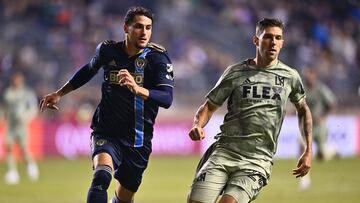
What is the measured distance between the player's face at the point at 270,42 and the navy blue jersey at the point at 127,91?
1157 millimetres

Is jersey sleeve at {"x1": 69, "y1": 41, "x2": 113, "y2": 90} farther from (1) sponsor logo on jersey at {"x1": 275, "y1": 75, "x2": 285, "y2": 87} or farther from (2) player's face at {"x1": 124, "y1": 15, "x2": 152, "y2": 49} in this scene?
(1) sponsor logo on jersey at {"x1": 275, "y1": 75, "x2": 285, "y2": 87}

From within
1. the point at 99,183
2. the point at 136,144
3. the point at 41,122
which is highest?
the point at 41,122

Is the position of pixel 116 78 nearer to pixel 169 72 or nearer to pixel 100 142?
pixel 169 72

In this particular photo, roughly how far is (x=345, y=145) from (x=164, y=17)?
6700 mm

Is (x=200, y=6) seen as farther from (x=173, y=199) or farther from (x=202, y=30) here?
(x=173, y=199)

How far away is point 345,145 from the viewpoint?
82.0ft

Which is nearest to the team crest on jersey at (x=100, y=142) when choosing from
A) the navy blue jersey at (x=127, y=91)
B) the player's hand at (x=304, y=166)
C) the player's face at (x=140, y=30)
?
the navy blue jersey at (x=127, y=91)

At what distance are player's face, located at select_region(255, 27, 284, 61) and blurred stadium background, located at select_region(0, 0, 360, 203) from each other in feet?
39.2

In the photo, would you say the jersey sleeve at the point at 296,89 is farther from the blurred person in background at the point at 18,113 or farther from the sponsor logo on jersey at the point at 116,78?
the blurred person in background at the point at 18,113

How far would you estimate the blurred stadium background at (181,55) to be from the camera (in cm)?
2370

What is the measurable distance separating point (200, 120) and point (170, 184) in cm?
962

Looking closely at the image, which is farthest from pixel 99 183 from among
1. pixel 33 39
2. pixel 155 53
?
pixel 33 39

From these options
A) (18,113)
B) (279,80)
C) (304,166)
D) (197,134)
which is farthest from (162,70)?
(18,113)

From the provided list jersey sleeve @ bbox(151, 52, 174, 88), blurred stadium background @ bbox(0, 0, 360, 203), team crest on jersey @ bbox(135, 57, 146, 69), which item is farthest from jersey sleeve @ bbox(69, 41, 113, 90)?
blurred stadium background @ bbox(0, 0, 360, 203)
